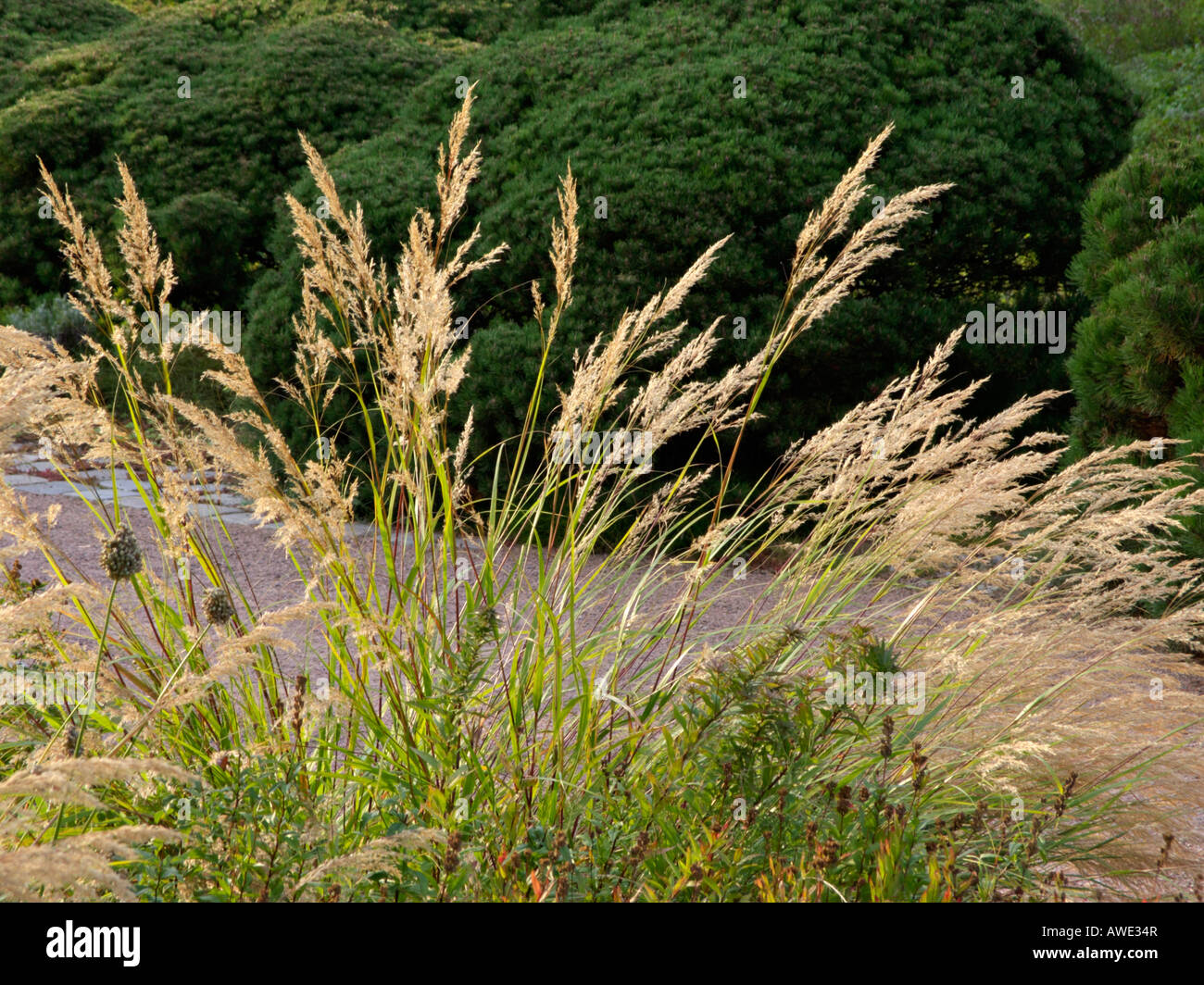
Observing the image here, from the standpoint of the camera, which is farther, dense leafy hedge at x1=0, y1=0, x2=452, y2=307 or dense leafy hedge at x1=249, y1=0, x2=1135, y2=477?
dense leafy hedge at x1=0, y1=0, x2=452, y2=307

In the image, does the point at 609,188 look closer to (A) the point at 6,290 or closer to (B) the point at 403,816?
(B) the point at 403,816

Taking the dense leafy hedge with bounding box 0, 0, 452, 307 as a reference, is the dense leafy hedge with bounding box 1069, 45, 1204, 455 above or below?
below
